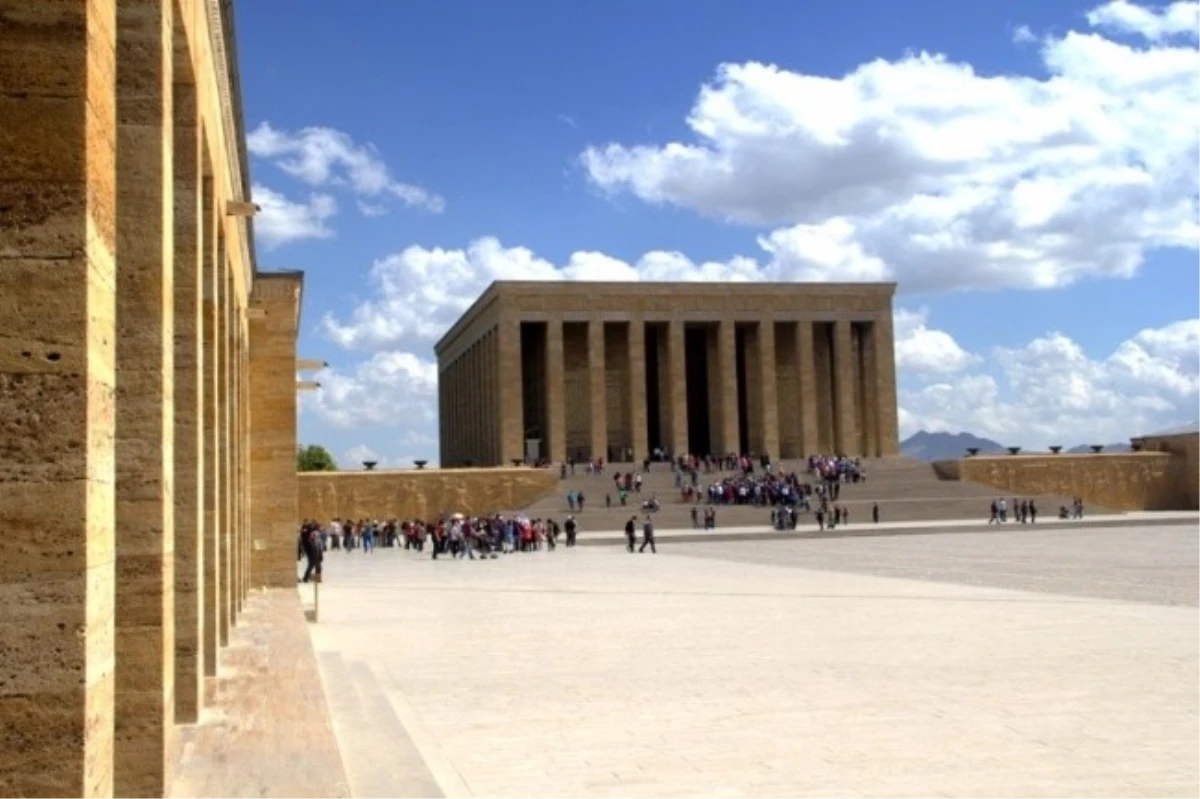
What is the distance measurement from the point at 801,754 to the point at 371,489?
38751mm

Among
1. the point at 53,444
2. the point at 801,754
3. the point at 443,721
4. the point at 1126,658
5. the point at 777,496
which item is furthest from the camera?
the point at 777,496

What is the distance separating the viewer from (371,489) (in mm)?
45219

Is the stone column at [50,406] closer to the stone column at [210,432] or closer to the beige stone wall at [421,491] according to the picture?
the stone column at [210,432]

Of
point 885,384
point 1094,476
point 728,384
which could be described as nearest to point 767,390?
point 728,384

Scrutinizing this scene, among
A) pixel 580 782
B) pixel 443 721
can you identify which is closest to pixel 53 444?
pixel 580 782

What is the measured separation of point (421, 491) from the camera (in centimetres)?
4556

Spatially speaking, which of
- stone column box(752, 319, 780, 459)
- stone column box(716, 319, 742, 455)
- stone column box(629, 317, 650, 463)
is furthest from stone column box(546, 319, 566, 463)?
stone column box(752, 319, 780, 459)

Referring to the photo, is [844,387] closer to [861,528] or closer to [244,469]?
[861,528]

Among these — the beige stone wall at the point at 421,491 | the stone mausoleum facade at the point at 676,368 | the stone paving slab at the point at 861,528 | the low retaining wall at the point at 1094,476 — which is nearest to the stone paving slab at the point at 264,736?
the stone paving slab at the point at 861,528

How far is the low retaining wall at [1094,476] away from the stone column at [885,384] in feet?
15.1

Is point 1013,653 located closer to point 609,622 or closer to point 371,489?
point 609,622

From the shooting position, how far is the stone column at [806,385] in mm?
54500

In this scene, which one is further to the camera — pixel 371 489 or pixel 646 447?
pixel 646 447

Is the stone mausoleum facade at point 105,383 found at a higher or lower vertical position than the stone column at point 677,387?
lower
